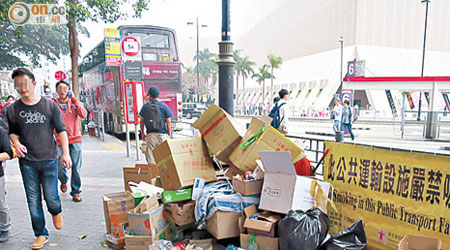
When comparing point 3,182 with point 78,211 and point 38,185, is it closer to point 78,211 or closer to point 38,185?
point 38,185

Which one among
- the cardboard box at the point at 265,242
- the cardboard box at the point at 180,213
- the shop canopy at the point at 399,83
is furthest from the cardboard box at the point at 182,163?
the shop canopy at the point at 399,83

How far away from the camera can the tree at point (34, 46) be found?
2666 centimetres

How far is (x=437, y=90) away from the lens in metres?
14.1

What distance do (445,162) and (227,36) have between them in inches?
139

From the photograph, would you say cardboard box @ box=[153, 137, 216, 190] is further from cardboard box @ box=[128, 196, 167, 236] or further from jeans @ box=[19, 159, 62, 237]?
jeans @ box=[19, 159, 62, 237]

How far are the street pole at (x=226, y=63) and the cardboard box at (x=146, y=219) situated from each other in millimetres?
2258

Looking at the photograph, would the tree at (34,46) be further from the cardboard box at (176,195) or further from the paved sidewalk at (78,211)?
the cardboard box at (176,195)

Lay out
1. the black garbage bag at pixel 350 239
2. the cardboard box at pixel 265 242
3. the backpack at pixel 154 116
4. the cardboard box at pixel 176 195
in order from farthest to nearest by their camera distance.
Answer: the backpack at pixel 154 116
the cardboard box at pixel 176 195
the cardboard box at pixel 265 242
the black garbage bag at pixel 350 239

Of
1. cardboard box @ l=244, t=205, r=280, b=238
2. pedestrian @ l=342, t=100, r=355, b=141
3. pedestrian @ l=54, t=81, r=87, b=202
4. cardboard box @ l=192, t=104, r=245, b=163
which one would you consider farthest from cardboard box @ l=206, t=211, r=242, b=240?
pedestrian @ l=342, t=100, r=355, b=141

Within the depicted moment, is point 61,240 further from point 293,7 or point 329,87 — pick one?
point 293,7

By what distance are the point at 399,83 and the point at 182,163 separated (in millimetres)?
14505

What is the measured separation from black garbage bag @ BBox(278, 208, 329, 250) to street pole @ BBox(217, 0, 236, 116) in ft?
8.30

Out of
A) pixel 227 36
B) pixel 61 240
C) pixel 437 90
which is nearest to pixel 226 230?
pixel 61 240

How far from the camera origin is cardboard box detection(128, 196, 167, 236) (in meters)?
3.14
